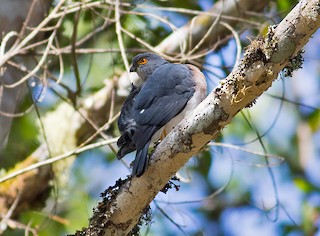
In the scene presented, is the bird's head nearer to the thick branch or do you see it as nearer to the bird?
the bird

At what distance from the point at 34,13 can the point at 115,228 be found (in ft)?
6.74

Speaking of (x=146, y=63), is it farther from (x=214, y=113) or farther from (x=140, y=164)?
(x=214, y=113)

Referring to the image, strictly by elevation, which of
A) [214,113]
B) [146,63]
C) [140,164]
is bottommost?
[140,164]

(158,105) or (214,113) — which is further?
(158,105)

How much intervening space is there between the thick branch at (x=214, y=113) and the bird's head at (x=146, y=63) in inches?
58.6

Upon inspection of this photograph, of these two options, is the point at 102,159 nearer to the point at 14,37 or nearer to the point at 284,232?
the point at 284,232

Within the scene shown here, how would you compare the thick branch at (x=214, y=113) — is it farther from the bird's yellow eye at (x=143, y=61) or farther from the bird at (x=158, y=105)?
the bird's yellow eye at (x=143, y=61)

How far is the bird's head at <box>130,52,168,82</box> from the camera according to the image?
455 centimetres

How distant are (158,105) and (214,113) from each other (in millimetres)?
754

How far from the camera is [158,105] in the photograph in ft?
12.0

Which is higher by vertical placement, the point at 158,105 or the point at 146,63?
the point at 146,63

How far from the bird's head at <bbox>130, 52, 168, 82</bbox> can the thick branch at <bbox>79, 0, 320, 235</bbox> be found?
1.49 meters

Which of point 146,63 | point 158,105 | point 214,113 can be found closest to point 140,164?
point 214,113

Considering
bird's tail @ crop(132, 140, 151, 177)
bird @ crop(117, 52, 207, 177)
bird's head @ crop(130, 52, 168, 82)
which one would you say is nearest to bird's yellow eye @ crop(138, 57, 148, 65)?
bird's head @ crop(130, 52, 168, 82)
